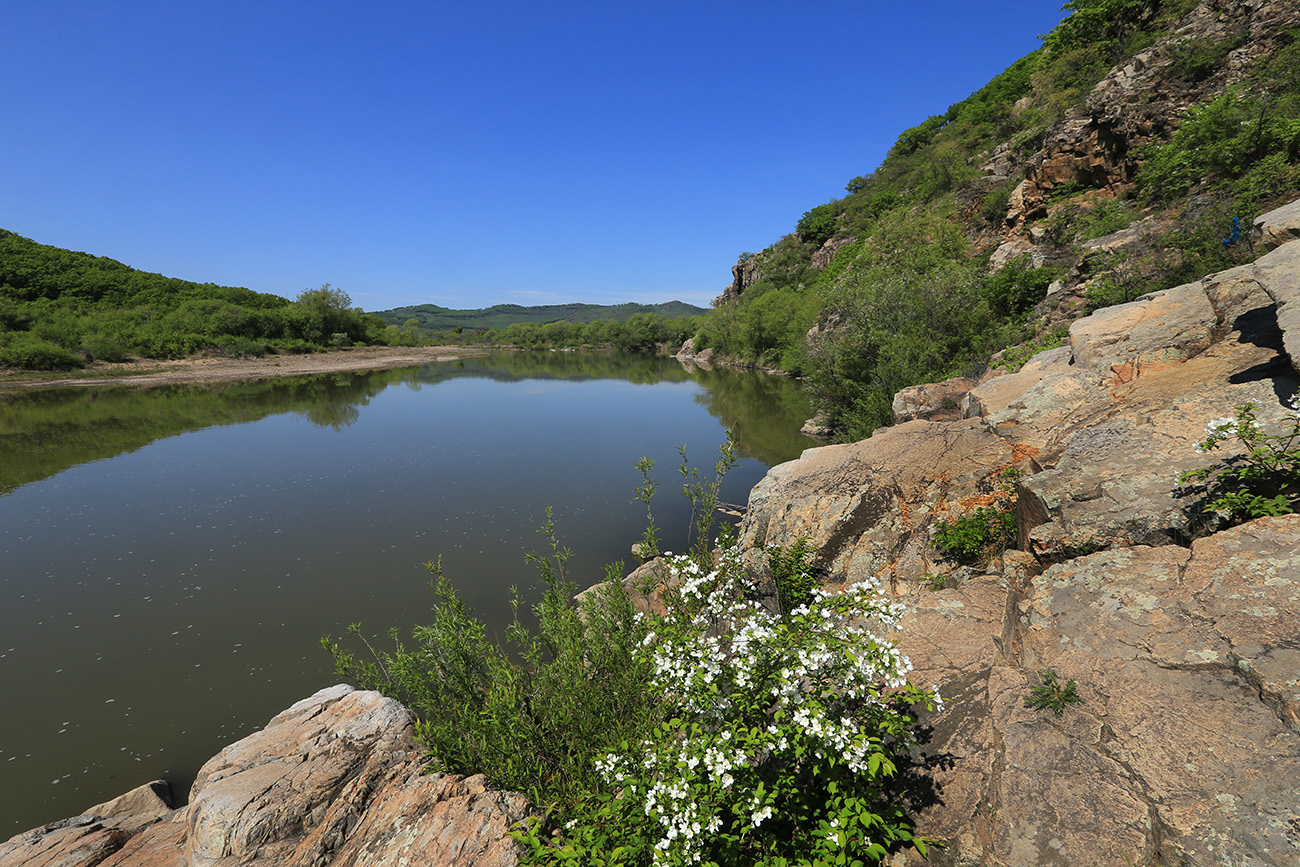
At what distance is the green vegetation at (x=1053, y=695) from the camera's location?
350 centimetres


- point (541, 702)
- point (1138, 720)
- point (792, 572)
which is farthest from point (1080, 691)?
point (541, 702)

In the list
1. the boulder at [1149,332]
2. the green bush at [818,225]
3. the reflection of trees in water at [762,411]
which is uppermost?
the green bush at [818,225]

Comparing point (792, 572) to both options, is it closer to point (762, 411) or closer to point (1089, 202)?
point (1089, 202)

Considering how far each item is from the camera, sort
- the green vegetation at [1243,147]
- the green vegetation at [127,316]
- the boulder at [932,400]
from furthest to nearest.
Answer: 1. the green vegetation at [127,316]
2. the boulder at [932,400]
3. the green vegetation at [1243,147]

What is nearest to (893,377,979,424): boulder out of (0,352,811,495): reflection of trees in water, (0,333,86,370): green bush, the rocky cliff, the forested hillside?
the forested hillside

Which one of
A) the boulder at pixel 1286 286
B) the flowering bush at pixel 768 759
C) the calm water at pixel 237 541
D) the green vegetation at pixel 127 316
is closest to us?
the flowering bush at pixel 768 759

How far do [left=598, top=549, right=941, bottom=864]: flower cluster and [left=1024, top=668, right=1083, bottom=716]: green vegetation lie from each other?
1.11m

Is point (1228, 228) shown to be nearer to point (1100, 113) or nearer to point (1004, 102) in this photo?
point (1100, 113)

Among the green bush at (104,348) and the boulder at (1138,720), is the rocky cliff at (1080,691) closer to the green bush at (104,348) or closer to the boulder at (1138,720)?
the boulder at (1138,720)

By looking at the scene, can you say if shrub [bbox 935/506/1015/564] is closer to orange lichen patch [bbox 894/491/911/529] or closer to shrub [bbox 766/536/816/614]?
orange lichen patch [bbox 894/491/911/529]

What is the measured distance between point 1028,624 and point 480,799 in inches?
202

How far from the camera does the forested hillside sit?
1170 centimetres

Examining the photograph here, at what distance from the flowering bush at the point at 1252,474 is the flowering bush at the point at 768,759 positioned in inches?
135

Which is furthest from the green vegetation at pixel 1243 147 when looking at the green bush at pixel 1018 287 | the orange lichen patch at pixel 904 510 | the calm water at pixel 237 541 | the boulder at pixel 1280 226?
the calm water at pixel 237 541
